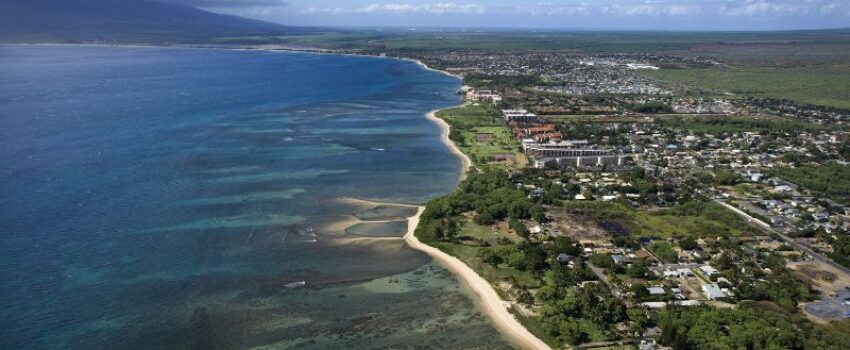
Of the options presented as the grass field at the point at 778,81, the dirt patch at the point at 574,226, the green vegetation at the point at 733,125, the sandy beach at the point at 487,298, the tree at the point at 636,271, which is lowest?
the grass field at the point at 778,81

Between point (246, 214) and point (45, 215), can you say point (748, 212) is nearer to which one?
point (246, 214)

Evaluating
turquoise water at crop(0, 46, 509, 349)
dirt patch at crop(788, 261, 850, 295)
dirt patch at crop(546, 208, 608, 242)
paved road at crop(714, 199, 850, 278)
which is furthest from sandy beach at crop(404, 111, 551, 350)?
paved road at crop(714, 199, 850, 278)

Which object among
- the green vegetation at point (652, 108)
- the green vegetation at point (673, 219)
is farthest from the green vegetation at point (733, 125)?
the green vegetation at point (673, 219)

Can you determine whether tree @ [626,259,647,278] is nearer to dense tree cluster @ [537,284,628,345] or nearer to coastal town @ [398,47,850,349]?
coastal town @ [398,47,850,349]

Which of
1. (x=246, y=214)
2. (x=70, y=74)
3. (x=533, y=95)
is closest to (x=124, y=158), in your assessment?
(x=246, y=214)

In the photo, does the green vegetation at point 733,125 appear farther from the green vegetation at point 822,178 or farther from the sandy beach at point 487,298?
the sandy beach at point 487,298

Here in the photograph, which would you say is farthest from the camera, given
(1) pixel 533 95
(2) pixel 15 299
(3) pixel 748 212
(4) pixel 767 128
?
(1) pixel 533 95

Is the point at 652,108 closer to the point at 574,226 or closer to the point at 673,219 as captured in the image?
the point at 673,219
